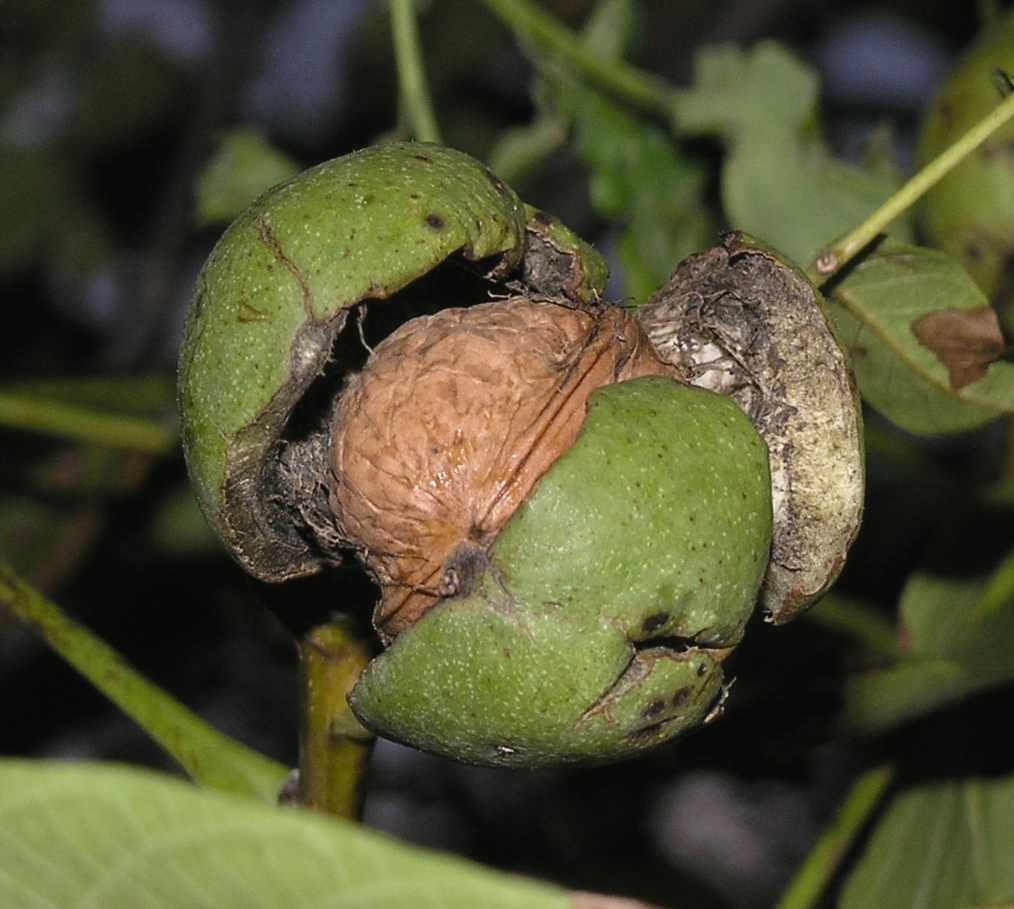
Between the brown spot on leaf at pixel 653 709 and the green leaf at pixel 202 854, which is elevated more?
the green leaf at pixel 202 854

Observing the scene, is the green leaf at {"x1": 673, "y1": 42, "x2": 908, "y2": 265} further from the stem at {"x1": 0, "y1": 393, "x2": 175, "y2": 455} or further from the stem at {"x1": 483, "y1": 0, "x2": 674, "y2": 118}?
the stem at {"x1": 0, "y1": 393, "x2": 175, "y2": 455}

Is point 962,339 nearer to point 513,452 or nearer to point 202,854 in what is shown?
point 513,452

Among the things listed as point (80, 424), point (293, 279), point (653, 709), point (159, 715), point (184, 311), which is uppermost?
point (293, 279)

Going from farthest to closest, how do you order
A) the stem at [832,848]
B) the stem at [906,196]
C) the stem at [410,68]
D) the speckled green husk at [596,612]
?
the stem at [410,68], the stem at [832,848], the stem at [906,196], the speckled green husk at [596,612]

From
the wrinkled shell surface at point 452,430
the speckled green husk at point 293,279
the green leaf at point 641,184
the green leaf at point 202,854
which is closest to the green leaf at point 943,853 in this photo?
the green leaf at point 641,184

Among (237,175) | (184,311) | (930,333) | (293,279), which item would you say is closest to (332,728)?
(293,279)

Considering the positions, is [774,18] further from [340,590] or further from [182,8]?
[340,590]

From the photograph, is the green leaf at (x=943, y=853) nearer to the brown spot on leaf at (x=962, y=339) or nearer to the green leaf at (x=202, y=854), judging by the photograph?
the brown spot on leaf at (x=962, y=339)
